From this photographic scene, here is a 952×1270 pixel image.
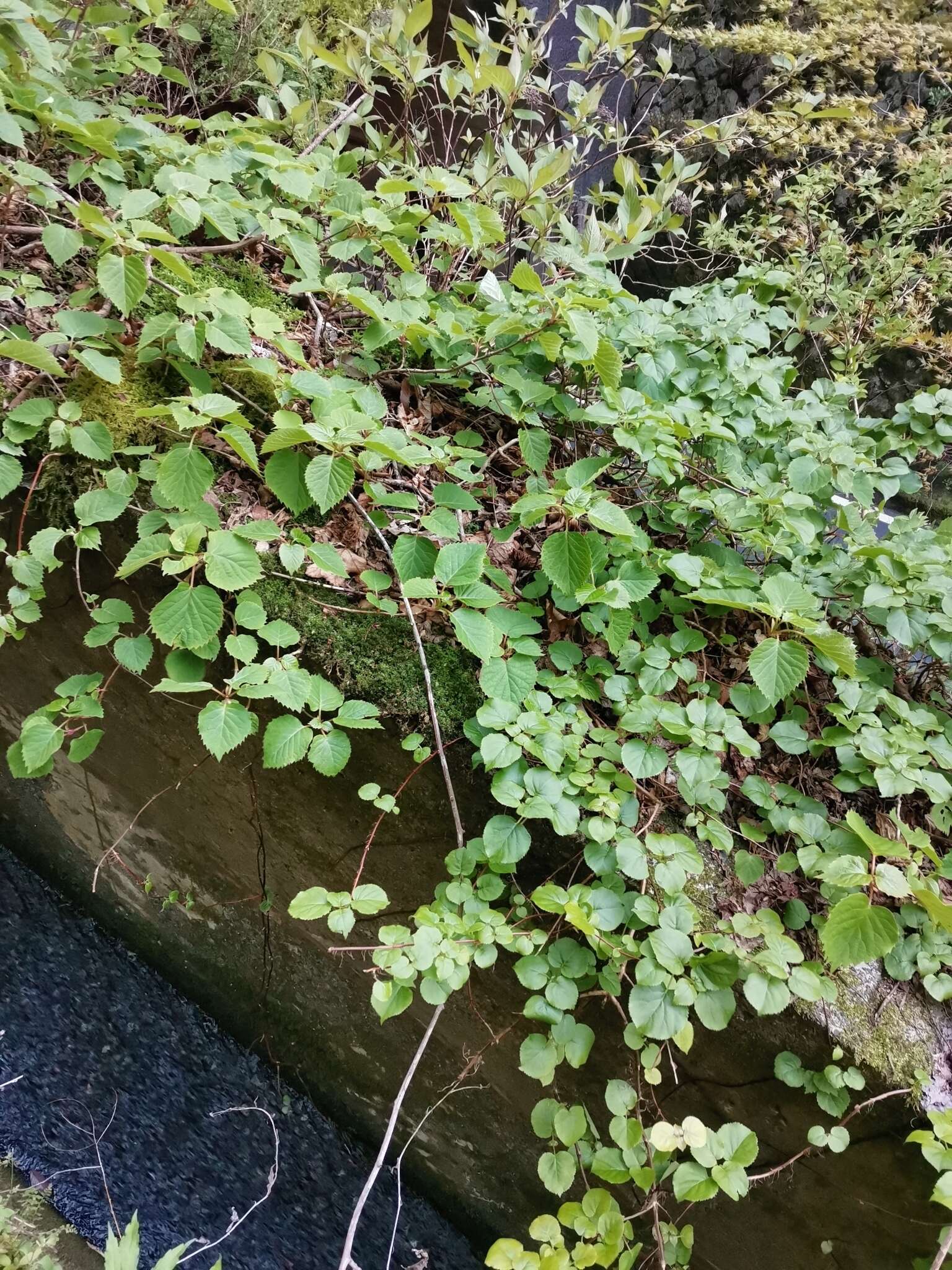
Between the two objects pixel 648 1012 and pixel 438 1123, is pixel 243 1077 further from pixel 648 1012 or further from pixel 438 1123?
pixel 648 1012

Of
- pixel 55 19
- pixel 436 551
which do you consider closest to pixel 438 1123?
pixel 436 551

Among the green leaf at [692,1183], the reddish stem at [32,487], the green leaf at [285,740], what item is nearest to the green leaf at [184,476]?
the reddish stem at [32,487]

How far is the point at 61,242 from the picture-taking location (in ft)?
4.60

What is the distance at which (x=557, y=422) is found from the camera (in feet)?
6.48

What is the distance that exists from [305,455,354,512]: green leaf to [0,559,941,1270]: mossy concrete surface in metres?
0.28

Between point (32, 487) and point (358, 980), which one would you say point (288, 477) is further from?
point (358, 980)

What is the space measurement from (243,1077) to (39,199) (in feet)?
7.61

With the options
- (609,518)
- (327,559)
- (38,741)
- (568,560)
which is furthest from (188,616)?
(609,518)

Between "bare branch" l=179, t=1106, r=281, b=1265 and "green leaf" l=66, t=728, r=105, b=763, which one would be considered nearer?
"green leaf" l=66, t=728, r=105, b=763

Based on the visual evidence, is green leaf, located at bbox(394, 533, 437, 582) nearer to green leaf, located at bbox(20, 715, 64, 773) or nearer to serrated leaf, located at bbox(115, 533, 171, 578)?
serrated leaf, located at bbox(115, 533, 171, 578)

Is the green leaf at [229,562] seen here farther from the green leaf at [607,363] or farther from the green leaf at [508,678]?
the green leaf at [607,363]

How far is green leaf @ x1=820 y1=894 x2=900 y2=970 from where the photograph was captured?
3.58 ft

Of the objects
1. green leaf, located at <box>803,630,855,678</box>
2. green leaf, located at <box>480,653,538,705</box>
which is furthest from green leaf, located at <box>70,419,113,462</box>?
green leaf, located at <box>803,630,855,678</box>

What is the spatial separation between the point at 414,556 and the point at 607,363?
66 centimetres
